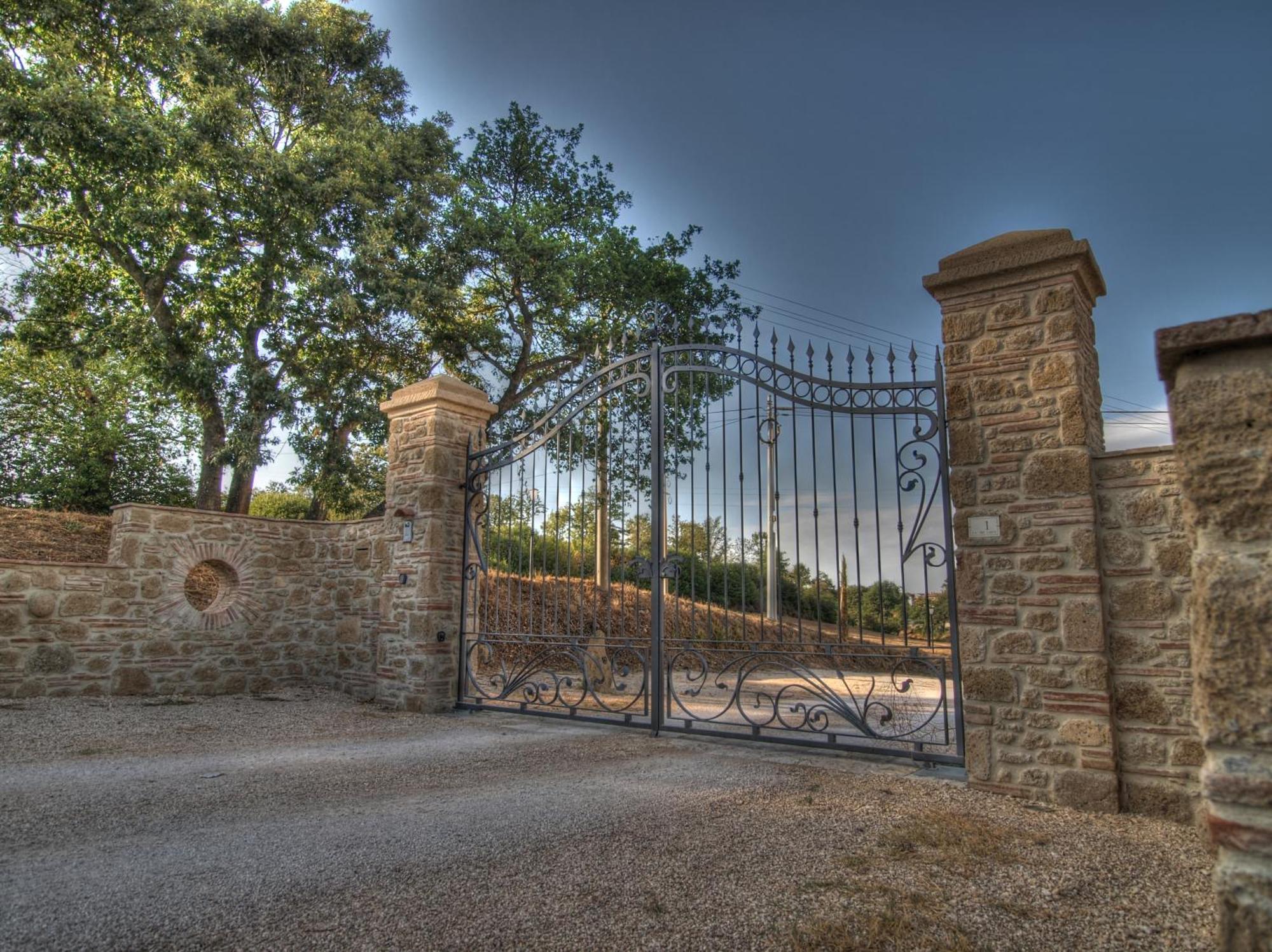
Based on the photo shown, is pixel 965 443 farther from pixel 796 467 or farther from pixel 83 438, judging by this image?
pixel 83 438

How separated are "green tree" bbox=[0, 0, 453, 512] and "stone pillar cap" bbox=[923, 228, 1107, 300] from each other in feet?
29.5

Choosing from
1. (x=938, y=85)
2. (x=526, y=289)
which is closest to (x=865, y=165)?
(x=938, y=85)

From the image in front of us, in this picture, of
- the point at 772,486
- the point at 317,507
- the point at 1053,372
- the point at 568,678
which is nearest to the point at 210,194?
the point at 317,507

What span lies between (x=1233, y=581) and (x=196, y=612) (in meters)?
8.73

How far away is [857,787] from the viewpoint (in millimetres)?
4012

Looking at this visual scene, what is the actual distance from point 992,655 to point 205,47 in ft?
46.0

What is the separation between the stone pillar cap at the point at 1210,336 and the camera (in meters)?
1.49

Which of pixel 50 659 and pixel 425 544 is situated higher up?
pixel 425 544

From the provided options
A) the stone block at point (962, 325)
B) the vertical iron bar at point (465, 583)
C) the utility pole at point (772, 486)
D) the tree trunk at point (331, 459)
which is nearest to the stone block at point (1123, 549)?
the stone block at point (962, 325)

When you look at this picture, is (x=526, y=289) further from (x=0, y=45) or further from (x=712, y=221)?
(x=0, y=45)

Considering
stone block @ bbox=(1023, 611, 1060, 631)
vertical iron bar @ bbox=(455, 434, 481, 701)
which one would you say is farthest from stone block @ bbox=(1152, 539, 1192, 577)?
vertical iron bar @ bbox=(455, 434, 481, 701)

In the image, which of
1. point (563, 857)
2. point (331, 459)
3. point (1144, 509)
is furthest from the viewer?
point (331, 459)

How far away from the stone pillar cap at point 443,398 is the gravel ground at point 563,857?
3.55 metres

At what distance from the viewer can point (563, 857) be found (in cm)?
286
